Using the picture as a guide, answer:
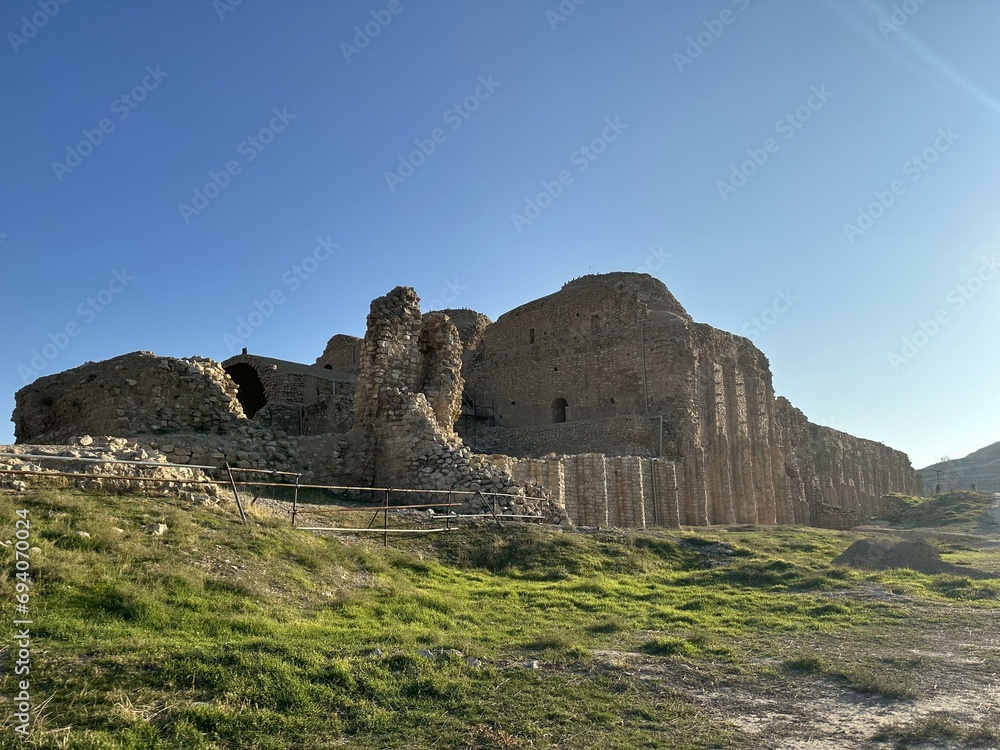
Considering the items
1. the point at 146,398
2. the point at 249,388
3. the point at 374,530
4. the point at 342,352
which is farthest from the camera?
the point at 342,352

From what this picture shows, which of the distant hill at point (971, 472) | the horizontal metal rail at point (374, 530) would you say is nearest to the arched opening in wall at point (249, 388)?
the horizontal metal rail at point (374, 530)

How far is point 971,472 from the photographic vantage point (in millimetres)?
95562

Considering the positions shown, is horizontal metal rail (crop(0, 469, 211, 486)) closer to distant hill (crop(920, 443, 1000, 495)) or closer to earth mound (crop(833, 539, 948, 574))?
earth mound (crop(833, 539, 948, 574))

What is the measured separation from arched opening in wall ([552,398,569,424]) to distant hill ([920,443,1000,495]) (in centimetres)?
6173

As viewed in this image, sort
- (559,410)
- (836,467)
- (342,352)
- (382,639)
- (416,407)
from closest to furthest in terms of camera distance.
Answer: (382,639)
(416,407)
(559,410)
(342,352)
(836,467)

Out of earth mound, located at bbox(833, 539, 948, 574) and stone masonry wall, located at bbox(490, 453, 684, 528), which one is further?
stone masonry wall, located at bbox(490, 453, 684, 528)

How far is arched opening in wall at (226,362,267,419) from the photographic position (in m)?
32.5

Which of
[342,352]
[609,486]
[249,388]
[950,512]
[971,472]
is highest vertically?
[342,352]

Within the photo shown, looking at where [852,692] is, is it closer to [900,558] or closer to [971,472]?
[900,558]

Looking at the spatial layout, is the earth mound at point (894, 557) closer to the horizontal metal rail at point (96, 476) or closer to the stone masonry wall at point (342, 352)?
the horizontal metal rail at point (96, 476)

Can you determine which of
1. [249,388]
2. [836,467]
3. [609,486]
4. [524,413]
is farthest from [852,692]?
[836,467]

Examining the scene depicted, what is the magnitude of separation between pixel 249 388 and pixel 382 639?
27390 mm

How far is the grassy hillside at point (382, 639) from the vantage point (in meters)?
5.27

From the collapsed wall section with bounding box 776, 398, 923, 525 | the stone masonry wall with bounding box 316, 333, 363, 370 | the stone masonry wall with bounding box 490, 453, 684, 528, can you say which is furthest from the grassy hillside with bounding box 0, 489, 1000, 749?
the stone masonry wall with bounding box 316, 333, 363, 370
